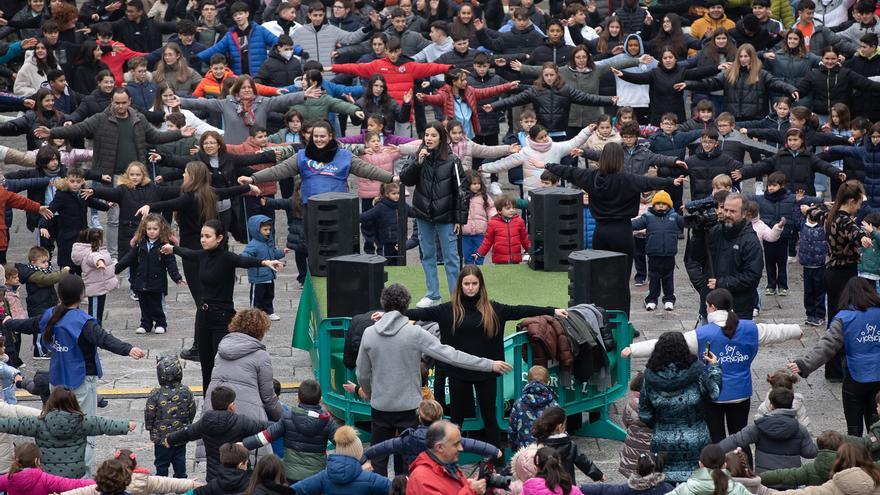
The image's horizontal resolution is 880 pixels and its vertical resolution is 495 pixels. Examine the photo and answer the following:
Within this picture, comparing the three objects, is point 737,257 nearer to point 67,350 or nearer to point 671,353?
point 671,353

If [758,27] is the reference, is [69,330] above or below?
below

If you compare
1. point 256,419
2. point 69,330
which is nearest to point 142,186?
point 69,330

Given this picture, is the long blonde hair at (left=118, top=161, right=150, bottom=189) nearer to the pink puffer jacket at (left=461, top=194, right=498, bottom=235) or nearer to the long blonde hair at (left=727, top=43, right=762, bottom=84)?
the pink puffer jacket at (left=461, top=194, right=498, bottom=235)

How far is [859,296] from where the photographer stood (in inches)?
530

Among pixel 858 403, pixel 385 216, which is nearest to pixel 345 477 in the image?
pixel 858 403

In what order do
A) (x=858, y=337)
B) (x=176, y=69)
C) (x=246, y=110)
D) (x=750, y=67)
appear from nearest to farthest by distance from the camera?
(x=858, y=337) < (x=246, y=110) < (x=750, y=67) < (x=176, y=69)

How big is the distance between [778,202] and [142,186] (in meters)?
6.79

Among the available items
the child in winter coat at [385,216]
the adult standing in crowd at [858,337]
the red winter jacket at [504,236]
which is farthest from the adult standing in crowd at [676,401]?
the child in winter coat at [385,216]

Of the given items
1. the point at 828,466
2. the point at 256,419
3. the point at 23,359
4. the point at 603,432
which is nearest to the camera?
the point at 828,466

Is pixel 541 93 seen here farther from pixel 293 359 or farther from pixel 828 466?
pixel 828 466

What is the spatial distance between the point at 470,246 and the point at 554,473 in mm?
8192

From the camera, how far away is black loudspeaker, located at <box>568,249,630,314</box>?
1455 cm

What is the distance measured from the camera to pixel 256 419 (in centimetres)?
1272

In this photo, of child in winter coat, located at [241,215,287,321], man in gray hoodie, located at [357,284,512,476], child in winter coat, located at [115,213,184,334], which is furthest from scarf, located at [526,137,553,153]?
man in gray hoodie, located at [357,284,512,476]
